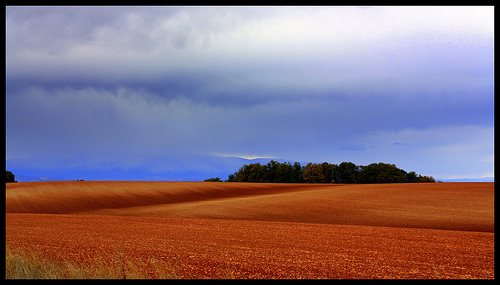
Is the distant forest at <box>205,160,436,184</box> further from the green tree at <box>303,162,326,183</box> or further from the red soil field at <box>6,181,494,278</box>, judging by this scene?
the red soil field at <box>6,181,494,278</box>

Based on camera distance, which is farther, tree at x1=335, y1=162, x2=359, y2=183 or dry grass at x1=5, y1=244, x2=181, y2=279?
tree at x1=335, y1=162, x2=359, y2=183

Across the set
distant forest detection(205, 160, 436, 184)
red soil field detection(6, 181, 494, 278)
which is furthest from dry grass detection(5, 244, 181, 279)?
distant forest detection(205, 160, 436, 184)

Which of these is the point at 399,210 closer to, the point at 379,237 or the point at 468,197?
the point at 468,197

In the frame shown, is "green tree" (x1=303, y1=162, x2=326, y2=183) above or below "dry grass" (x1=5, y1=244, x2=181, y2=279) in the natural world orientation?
above

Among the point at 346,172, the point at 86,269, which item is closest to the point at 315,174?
the point at 346,172

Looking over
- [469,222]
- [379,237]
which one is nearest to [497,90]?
[379,237]

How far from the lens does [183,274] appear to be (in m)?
7.86

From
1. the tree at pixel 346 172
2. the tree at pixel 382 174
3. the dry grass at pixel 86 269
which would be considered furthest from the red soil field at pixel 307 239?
the tree at pixel 346 172

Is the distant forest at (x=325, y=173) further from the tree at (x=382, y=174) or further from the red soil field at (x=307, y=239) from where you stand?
the red soil field at (x=307, y=239)

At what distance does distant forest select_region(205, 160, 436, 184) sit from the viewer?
83062 mm

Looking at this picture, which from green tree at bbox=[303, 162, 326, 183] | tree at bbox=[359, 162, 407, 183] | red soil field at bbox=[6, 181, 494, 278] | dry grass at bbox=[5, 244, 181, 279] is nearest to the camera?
dry grass at bbox=[5, 244, 181, 279]

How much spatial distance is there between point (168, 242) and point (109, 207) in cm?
2031

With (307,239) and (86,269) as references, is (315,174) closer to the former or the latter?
(307,239)

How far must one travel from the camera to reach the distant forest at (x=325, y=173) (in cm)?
8306
